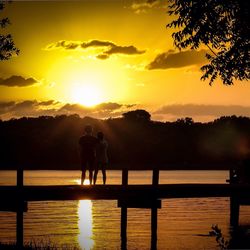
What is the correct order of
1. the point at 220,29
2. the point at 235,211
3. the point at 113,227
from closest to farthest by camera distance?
the point at 220,29 → the point at 235,211 → the point at 113,227

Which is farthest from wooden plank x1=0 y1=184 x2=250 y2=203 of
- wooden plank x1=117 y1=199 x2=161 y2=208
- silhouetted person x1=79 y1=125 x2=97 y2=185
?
silhouetted person x1=79 y1=125 x2=97 y2=185

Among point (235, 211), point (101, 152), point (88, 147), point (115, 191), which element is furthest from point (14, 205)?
point (235, 211)

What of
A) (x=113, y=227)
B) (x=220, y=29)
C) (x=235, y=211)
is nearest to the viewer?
(x=220, y=29)

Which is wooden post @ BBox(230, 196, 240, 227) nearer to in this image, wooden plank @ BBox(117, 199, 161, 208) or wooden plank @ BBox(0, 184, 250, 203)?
wooden plank @ BBox(0, 184, 250, 203)

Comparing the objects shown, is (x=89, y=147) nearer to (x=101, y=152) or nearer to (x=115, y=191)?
(x=101, y=152)

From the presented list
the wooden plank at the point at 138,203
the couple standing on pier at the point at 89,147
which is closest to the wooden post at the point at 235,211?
the wooden plank at the point at 138,203

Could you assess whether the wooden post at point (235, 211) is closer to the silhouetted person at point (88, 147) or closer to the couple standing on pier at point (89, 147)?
the couple standing on pier at point (89, 147)

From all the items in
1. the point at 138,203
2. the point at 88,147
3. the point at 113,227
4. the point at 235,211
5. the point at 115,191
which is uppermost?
the point at 88,147

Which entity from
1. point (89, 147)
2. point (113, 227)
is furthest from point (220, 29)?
point (113, 227)

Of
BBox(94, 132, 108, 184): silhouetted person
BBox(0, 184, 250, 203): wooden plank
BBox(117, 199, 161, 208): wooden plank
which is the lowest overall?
BBox(117, 199, 161, 208): wooden plank

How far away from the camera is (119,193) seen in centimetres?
2669

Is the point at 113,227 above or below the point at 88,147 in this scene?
below

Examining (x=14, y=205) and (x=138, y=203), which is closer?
(x=14, y=205)

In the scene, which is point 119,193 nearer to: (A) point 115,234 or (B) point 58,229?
(A) point 115,234
